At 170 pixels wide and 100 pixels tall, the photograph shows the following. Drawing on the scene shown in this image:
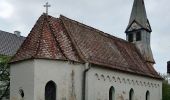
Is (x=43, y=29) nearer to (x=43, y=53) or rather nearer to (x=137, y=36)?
(x=43, y=53)

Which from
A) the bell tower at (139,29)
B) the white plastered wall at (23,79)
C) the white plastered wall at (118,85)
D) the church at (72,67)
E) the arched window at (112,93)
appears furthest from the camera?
the bell tower at (139,29)

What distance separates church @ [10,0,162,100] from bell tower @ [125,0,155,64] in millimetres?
7389

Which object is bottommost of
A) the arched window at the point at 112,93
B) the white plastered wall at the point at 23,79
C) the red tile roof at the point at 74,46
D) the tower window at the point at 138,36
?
the arched window at the point at 112,93

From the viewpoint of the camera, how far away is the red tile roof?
26859 mm

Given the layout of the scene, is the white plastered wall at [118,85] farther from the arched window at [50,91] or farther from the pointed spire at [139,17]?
the pointed spire at [139,17]

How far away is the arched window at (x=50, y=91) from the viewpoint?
26127 mm

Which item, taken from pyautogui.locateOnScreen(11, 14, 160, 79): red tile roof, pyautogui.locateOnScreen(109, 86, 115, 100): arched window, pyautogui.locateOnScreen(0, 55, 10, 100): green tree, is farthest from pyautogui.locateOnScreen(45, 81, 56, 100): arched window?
pyautogui.locateOnScreen(0, 55, 10, 100): green tree

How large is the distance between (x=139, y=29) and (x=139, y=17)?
1.65 meters

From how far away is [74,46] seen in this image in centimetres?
2884

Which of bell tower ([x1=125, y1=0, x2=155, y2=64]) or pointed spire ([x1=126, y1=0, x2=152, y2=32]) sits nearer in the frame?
bell tower ([x1=125, y1=0, x2=155, y2=64])

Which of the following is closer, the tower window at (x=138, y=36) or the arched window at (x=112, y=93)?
the arched window at (x=112, y=93)

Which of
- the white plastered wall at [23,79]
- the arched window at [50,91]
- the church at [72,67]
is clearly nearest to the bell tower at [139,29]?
the church at [72,67]

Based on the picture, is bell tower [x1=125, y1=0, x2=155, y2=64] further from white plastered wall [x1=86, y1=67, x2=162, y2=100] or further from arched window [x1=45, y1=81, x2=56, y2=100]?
arched window [x1=45, y1=81, x2=56, y2=100]

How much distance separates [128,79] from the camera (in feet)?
111
